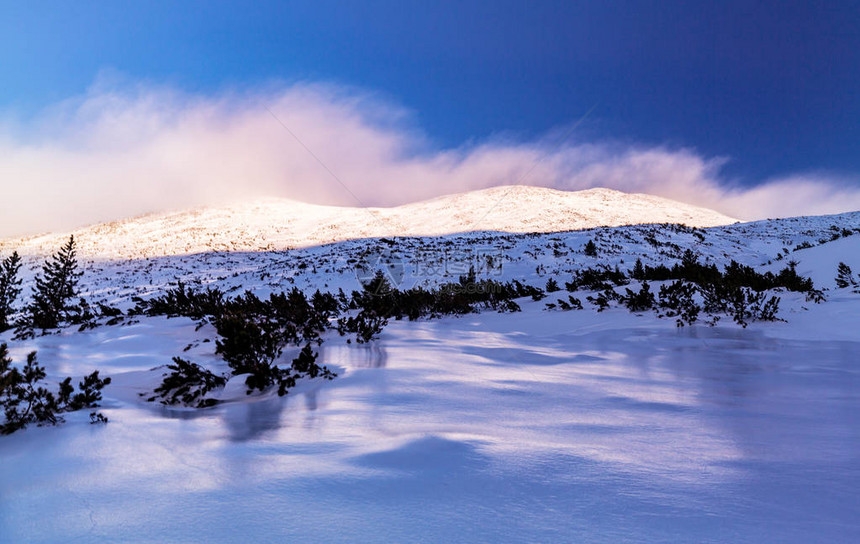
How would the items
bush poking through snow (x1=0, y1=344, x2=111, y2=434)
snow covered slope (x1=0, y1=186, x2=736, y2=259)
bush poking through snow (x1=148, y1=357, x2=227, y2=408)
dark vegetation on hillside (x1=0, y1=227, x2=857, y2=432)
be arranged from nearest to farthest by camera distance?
bush poking through snow (x1=0, y1=344, x2=111, y2=434)
dark vegetation on hillside (x1=0, y1=227, x2=857, y2=432)
bush poking through snow (x1=148, y1=357, x2=227, y2=408)
snow covered slope (x1=0, y1=186, x2=736, y2=259)

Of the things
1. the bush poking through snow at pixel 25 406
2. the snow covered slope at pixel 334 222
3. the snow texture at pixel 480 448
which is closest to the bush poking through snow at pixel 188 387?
the snow texture at pixel 480 448

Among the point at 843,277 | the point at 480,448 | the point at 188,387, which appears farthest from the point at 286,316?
the point at 843,277

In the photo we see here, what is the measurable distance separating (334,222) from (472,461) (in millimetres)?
43370

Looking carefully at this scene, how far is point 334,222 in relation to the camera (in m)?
43.3

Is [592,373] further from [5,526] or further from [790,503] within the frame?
[5,526]

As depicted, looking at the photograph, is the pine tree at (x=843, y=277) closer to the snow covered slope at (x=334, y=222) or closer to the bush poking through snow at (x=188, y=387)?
the bush poking through snow at (x=188, y=387)

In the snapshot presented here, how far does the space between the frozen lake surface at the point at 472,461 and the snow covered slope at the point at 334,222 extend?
30662 millimetres

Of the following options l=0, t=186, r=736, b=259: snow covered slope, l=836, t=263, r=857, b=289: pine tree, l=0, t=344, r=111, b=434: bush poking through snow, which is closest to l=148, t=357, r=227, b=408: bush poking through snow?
l=0, t=344, r=111, b=434: bush poking through snow

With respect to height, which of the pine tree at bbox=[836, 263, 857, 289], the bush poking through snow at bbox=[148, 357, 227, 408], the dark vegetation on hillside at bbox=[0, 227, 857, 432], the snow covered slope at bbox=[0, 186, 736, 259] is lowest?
the bush poking through snow at bbox=[148, 357, 227, 408]

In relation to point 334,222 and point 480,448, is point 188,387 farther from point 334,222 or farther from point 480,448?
point 334,222

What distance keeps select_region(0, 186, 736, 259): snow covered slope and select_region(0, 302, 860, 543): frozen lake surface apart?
30662mm

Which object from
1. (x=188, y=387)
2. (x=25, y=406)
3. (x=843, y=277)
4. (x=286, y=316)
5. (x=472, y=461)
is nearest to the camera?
(x=472, y=461)

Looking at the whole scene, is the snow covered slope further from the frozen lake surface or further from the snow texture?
the frozen lake surface

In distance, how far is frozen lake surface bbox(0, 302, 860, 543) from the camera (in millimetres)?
1089
